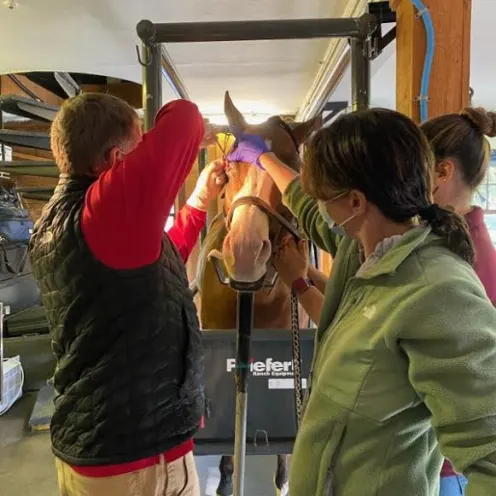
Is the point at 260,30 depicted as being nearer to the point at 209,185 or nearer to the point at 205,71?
the point at 209,185

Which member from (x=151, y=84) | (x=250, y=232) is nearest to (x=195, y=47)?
(x=151, y=84)

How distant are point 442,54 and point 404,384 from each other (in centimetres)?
92

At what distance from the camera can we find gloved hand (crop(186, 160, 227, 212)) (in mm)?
1383

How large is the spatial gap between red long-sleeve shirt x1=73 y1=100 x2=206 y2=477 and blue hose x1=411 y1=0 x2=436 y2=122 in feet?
2.07

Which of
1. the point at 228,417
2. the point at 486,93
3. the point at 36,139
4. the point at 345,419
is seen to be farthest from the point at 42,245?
the point at 486,93

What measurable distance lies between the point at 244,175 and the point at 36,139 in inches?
93.9

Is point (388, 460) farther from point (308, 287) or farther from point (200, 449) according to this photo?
point (200, 449)

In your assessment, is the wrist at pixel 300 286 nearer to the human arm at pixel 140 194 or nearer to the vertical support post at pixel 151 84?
the human arm at pixel 140 194

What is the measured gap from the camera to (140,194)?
2.49 feet

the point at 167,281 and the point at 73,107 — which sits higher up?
the point at 73,107

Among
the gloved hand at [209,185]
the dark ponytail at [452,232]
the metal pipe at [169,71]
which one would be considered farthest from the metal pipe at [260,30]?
the dark ponytail at [452,232]

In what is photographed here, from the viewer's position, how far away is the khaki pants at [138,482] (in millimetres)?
847

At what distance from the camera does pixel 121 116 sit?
841 mm

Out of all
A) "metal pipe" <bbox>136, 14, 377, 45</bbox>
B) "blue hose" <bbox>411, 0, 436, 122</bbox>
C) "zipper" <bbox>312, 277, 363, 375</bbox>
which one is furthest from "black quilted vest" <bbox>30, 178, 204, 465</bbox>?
"blue hose" <bbox>411, 0, 436, 122</bbox>
